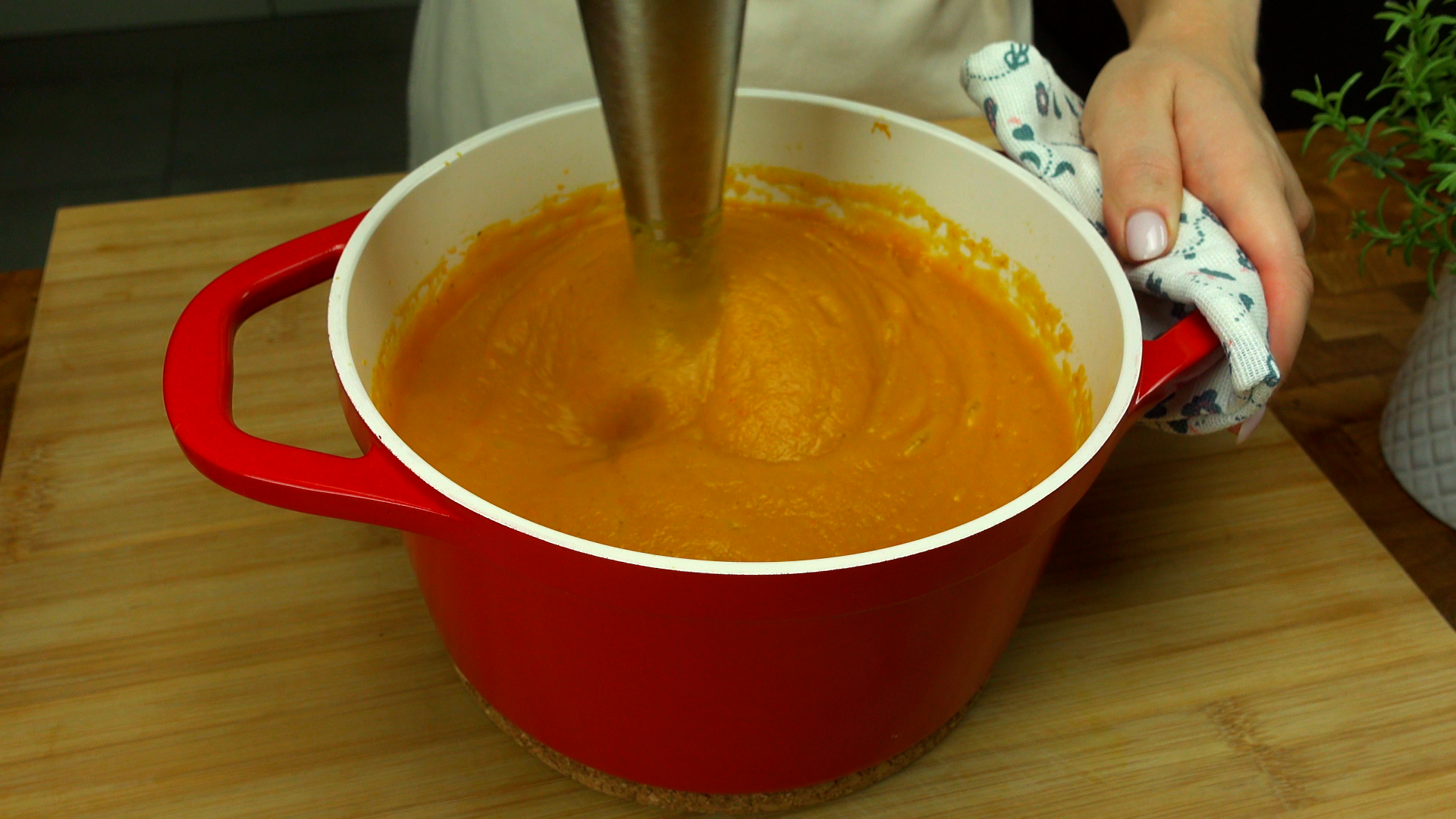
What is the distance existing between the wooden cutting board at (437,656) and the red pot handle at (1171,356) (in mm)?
194

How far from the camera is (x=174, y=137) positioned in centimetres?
215

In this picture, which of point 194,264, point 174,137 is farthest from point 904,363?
point 174,137

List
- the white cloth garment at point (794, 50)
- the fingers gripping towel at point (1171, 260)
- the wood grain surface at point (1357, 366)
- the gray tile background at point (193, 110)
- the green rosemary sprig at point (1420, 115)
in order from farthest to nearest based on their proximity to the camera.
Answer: the gray tile background at point (193, 110) → the white cloth garment at point (794, 50) → the wood grain surface at point (1357, 366) → the green rosemary sprig at point (1420, 115) → the fingers gripping towel at point (1171, 260)

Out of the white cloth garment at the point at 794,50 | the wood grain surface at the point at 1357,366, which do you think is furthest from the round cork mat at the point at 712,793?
the white cloth garment at the point at 794,50

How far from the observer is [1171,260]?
0.61 metres

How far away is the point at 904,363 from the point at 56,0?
227cm

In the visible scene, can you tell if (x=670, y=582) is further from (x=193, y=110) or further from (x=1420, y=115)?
(x=193, y=110)

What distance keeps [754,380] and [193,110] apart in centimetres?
196

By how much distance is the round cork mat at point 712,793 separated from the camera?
57 cm

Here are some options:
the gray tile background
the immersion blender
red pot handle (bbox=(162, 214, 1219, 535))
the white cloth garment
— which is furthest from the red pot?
the gray tile background

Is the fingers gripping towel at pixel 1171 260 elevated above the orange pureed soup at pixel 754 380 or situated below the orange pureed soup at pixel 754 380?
above

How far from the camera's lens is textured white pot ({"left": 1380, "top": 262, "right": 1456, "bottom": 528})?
0.74 meters

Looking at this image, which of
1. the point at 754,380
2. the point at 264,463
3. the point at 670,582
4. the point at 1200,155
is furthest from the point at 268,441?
the point at 1200,155

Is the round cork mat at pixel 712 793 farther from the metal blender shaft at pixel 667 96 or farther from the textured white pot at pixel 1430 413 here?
the textured white pot at pixel 1430 413
